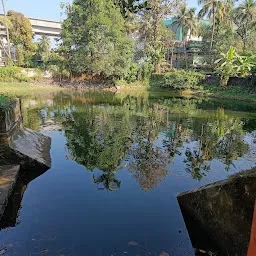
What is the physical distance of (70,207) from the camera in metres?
5.69

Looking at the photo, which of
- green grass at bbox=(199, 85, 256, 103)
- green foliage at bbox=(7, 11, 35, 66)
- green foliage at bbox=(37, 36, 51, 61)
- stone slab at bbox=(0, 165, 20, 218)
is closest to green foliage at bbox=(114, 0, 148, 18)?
stone slab at bbox=(0, 165, 20, 218)

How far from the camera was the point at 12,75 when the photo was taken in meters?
31.4

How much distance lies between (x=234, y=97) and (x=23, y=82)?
24517mm

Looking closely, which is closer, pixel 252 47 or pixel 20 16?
pixel 252 47

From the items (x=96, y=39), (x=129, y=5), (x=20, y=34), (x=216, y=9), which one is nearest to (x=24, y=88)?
(x=96, y=39)

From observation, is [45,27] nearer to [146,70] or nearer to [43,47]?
[43,47]

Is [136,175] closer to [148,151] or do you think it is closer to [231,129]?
[148,151]

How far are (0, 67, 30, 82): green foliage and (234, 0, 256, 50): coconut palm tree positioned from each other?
28846 millimetres

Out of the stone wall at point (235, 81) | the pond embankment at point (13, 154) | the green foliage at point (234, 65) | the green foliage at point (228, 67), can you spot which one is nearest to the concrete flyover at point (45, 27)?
the stone wall at point (235, 81)

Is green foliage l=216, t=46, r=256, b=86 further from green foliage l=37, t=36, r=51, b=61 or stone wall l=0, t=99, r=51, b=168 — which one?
green foliage l=37, t=36, r=51, b=61

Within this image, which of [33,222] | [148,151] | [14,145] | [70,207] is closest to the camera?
[33,222]

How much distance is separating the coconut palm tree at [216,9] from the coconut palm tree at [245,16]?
1.31m

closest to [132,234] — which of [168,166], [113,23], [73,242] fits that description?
[73,242]

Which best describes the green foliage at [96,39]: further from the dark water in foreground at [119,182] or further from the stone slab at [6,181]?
the stone slab at [6,181]
